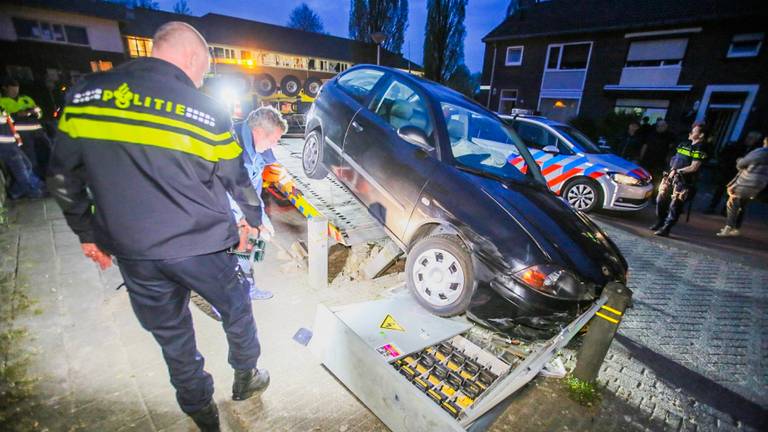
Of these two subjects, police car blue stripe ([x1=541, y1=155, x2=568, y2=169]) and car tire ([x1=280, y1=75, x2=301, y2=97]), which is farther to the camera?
car tire ([x1=280, y1=75, x2=301, y2=97])

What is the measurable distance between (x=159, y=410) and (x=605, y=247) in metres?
3.33

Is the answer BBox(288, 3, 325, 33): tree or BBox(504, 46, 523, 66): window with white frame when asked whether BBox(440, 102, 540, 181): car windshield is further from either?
BBox(288, 3, 325, 33): tree

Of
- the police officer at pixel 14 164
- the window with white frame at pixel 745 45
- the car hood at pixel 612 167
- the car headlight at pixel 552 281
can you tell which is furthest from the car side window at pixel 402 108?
the window with white frame at pixel 745 45

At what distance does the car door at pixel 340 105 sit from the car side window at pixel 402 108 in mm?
285

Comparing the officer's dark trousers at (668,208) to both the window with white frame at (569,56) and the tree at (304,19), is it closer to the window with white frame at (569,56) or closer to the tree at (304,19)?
the window with white frame at (569,56)

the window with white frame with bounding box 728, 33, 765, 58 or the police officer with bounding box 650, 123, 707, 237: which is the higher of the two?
the window with white frame with bounding box 728, 33, 765, 58

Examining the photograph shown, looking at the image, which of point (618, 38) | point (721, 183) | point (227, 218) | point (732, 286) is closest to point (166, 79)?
point (227, 218)

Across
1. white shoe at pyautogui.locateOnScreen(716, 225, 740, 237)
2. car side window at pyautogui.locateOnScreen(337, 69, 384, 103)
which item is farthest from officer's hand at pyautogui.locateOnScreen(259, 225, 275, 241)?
white shoe at pyautogui.locateOnScreen(716, 225, 740, 237)

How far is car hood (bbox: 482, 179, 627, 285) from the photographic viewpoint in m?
2.34

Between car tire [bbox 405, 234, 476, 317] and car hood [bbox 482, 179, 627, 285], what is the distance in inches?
13.4

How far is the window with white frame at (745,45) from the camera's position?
12.2 meters

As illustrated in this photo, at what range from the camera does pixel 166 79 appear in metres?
1.39

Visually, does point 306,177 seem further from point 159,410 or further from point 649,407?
point 649,407

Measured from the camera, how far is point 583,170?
5.99m
